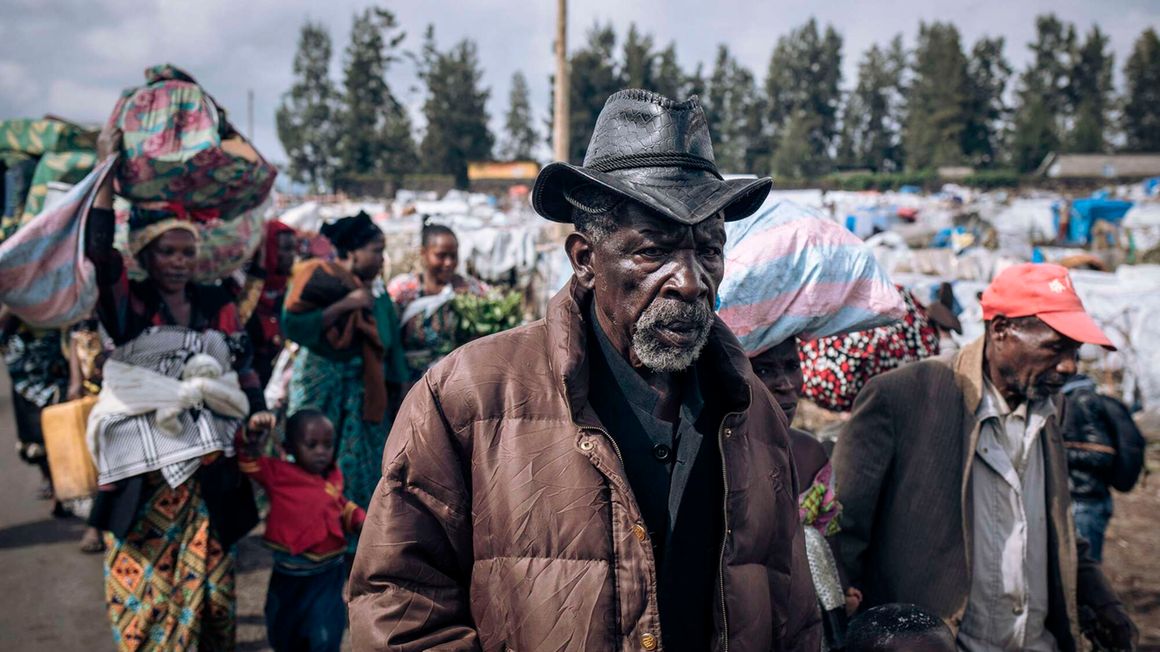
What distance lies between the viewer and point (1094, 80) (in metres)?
87.8

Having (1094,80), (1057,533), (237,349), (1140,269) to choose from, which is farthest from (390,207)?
(1094,80)

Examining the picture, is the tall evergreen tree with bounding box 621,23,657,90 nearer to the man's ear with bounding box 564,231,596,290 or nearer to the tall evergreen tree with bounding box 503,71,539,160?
the tall evergreen tree with bounding box 503,71,539,160

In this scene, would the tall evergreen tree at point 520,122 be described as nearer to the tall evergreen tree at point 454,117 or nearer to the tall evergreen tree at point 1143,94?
the tall evergreen tree at point 454,117

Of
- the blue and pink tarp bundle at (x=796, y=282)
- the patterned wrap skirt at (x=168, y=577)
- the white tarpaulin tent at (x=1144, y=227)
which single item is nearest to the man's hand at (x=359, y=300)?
the patterned wrap skirt at (x=168, y=577)

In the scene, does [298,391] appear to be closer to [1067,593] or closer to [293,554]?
[293,554]

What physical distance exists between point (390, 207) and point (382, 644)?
26.7m

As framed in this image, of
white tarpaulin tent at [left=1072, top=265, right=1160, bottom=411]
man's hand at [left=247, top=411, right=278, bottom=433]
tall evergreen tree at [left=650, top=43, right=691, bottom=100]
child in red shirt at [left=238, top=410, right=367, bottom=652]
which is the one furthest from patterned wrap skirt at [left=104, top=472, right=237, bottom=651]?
tall evergreen tree at [left=650, top=43, right=691, bottom=100]

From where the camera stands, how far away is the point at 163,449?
326 centimetres

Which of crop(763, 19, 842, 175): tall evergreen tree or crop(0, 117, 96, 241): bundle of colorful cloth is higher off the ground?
crop(763, 19, 842, 175): tall evergreen tree

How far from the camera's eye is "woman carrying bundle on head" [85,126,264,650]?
3.24 metres

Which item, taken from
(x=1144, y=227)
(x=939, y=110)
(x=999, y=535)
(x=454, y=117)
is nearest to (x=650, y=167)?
(x=999, y=535)

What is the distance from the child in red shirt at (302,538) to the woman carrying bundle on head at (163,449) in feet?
0.38

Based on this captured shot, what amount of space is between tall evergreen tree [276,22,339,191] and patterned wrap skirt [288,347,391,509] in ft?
228

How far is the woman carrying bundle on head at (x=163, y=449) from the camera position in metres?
3.24
